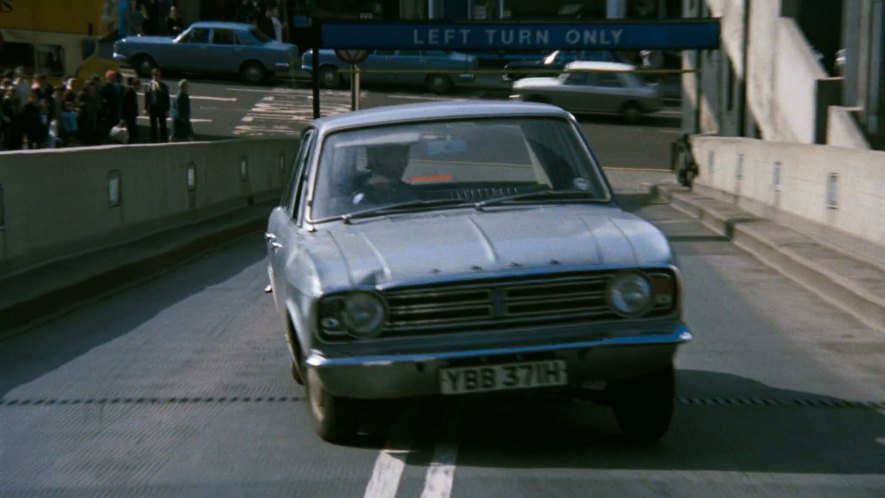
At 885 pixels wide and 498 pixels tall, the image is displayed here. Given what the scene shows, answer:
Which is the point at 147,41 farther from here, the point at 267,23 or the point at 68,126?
the point at 68,126

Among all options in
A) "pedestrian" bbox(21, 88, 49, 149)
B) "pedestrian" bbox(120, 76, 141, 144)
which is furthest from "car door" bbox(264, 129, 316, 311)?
"pedestrian" bbox(120, 76, 141, 144)

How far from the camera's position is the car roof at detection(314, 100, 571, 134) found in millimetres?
7762

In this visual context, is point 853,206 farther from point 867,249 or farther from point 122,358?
point 122,358

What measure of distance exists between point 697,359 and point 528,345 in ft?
10.8

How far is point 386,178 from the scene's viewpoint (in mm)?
7473

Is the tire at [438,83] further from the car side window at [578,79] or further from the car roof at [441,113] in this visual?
the car roof at [441,113]

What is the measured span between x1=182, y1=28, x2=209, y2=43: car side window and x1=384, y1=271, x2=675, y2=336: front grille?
42.4m

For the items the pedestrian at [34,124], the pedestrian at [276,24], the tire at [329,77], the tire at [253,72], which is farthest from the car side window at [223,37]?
the pedestrian at [34,124]

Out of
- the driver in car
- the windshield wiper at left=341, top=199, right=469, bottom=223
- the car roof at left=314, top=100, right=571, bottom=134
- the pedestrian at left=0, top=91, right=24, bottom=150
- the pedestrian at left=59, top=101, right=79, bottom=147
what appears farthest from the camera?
the pedestrian at left=59, top=101, right=79, bottom=147

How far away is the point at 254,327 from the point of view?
1106 centimetres

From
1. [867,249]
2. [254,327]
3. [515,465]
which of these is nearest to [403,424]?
[515,465]

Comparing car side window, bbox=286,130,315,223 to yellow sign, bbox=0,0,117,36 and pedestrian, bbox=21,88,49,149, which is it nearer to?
pedestrian, bbox=21,88,49,149

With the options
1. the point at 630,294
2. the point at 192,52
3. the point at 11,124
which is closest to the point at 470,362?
the point at 630,294

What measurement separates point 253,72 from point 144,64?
11.5ft
